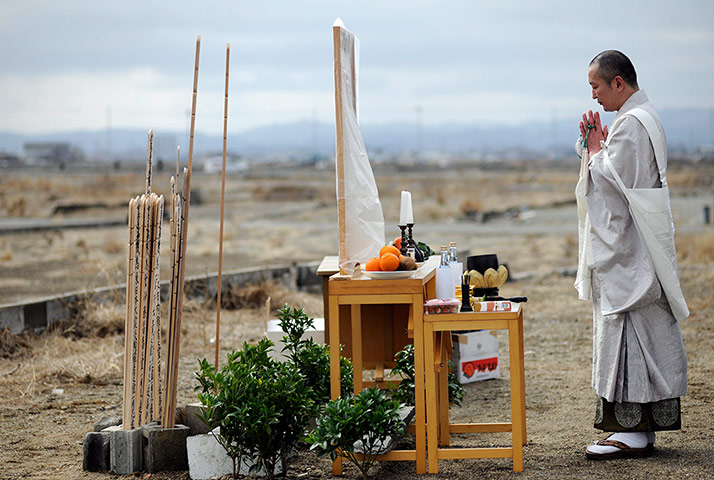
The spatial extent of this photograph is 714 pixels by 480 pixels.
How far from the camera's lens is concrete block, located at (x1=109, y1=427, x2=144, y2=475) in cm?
446

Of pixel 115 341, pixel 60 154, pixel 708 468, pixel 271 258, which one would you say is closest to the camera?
pixel 708 468

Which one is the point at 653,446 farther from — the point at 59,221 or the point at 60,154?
the point at 60,154

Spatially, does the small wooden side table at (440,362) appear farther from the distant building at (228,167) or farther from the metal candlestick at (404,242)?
the distant building at (228,167)

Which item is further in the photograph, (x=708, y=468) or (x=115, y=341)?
(x=115, y=341)

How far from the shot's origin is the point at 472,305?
450cm

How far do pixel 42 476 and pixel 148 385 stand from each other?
0.72 m

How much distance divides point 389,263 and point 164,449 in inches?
59.6

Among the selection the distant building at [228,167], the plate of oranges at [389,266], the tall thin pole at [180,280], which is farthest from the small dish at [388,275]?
the distant building at [228,167]

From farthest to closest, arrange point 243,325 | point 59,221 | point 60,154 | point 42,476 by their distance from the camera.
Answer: point 60,154 < point 59,221 < point 243,325 < point 42,476

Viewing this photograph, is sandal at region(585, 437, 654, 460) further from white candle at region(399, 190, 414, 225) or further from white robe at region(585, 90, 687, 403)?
white candle at region(399, 190, 414, 225)

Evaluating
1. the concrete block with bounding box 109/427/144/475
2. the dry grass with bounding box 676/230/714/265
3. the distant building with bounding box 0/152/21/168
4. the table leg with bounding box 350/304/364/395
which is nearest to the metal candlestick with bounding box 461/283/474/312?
the table leg with bounding box 350/304/364/395

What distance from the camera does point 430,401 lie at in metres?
4.33

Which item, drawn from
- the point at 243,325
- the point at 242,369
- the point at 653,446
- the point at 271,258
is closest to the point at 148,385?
the point at 242,369

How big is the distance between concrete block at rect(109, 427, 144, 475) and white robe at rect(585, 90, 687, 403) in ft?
7.83
